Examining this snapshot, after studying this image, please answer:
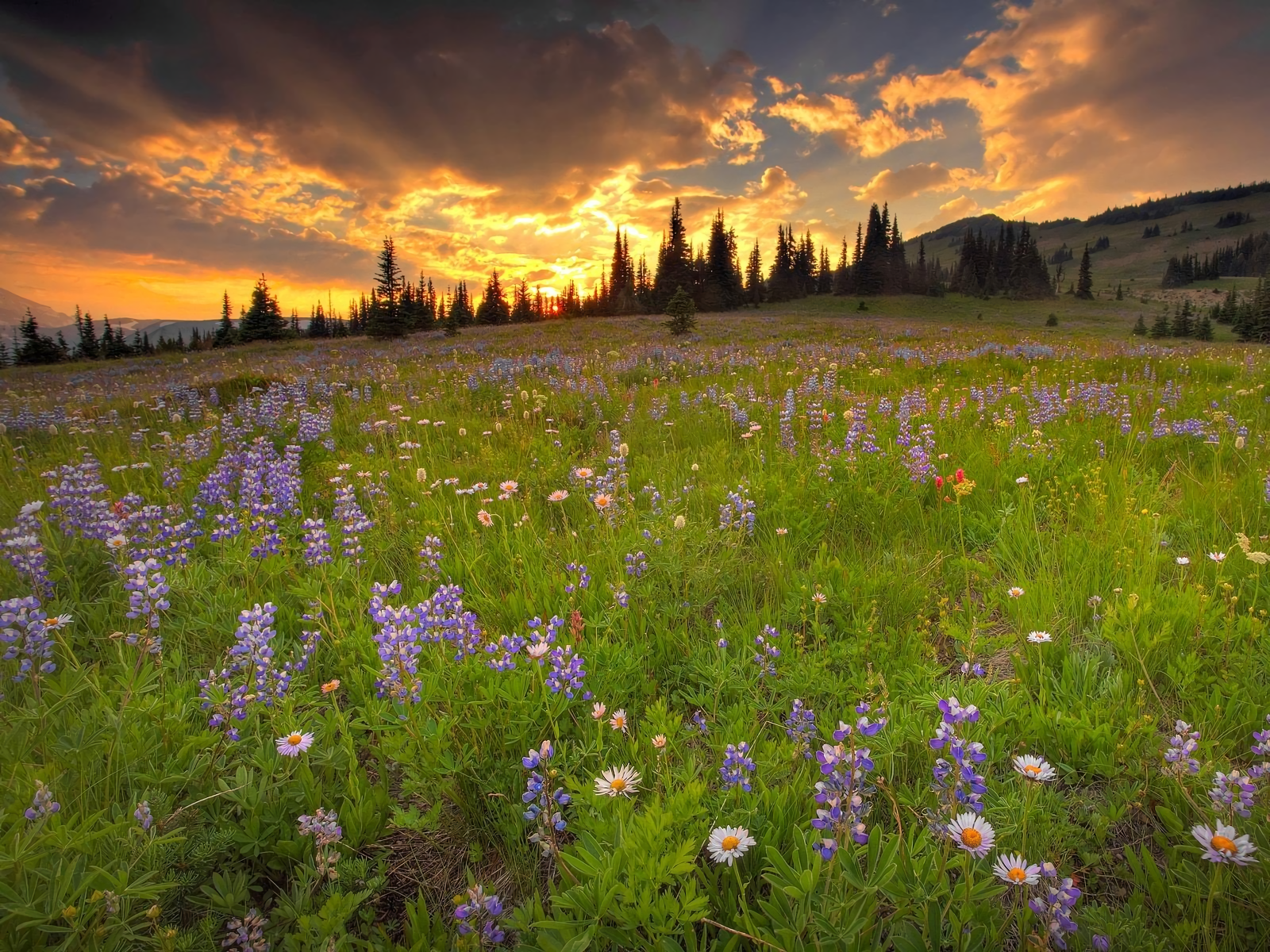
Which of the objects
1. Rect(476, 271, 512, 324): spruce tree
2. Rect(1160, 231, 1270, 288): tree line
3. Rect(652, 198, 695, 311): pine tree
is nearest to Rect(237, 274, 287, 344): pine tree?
Rect(476, 271, 512, 324): spruce tree

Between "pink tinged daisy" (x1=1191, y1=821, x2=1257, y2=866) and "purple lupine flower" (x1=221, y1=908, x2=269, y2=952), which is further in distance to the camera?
"purple lupine flower" (x1=221, y1=908, x2=269, y2=952)

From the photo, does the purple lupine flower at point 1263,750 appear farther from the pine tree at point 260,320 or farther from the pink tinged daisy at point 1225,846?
the pine tree at point 260,320

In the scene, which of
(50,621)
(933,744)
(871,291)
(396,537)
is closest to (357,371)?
(396,537)

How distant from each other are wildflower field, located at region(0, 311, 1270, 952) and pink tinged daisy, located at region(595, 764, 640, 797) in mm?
26

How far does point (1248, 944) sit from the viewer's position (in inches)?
60.2

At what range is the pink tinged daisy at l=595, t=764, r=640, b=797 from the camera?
1.70m

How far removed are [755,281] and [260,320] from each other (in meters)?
66.5

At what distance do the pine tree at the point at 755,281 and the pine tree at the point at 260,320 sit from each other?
174 feet

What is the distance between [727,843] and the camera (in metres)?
1.58

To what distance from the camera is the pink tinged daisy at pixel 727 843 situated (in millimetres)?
1544

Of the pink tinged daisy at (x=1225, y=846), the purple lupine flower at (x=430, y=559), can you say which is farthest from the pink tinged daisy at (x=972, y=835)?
the purple lupine flower at (x=430, y=559)

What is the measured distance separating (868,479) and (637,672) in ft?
9.28

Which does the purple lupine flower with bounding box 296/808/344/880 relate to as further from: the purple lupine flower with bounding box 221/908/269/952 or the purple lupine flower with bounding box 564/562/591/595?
the purple lupine flower with bounding box 564/562/591/595

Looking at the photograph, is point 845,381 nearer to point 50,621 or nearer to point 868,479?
point 868,479
